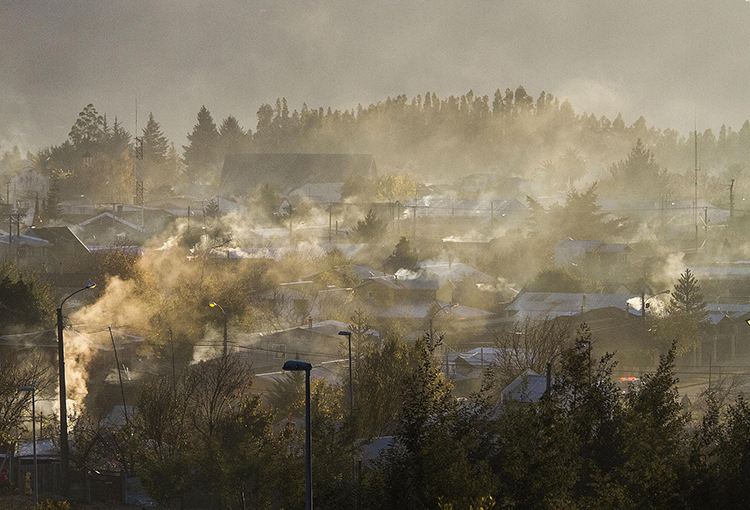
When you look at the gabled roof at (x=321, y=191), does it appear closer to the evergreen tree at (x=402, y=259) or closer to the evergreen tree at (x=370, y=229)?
the evergreen tree at (x=370, y=229)

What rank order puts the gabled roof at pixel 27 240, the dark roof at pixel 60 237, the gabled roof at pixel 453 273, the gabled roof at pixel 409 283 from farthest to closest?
the dark roof at pixel 60 237, the gabled roof at pixel 27 240, the gabled roof at pixel 453 273, the gabled roof at pixel 409 283

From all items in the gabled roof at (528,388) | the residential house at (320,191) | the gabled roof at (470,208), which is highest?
the residential house at (320,191)

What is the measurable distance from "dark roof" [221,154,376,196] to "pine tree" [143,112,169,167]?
890 inches

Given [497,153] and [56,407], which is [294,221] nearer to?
[56,407]

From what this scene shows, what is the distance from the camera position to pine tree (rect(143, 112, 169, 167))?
14125 cm

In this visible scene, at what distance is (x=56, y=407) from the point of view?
103 feet

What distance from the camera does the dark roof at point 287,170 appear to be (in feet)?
388

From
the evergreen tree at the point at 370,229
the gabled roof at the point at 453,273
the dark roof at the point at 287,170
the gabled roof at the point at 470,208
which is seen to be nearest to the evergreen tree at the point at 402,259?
the gabled roof at the point at 453,273

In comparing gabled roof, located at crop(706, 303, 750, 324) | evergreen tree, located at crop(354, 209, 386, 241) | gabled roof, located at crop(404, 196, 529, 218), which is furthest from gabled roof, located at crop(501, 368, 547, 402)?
gabled roof, located at crop(404, 196, 529, 218)

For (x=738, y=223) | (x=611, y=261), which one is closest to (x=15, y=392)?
(x=611, y=261)

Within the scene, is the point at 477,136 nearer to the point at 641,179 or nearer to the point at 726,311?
the point at 641,179

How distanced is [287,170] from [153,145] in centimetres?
3349

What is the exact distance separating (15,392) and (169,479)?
38.8ft

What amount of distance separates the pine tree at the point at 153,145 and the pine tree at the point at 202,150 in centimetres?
487
